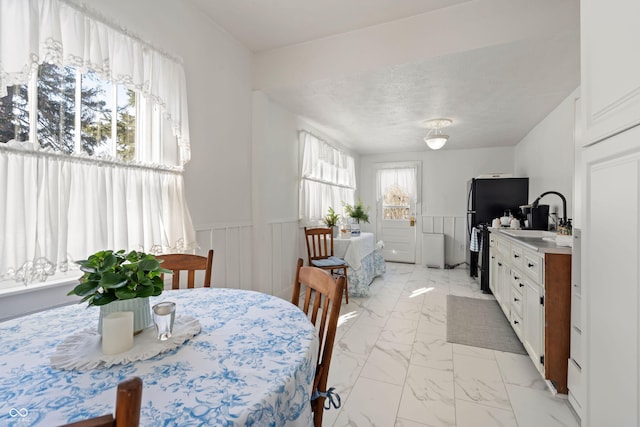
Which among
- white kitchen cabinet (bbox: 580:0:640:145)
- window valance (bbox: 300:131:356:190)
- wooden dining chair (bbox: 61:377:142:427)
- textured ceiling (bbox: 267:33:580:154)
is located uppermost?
textured ceiling (bbox: 267:33:580:154)

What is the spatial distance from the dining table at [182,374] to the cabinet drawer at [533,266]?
1703mm

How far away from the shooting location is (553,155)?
3379 mm

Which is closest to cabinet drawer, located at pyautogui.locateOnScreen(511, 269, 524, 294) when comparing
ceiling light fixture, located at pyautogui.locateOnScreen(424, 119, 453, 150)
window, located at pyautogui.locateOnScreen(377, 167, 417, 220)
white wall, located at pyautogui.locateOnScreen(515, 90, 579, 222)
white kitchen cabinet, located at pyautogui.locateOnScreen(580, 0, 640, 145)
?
white wall, located at pyautogui.locateOnScreen(515, 90, 579, 222)

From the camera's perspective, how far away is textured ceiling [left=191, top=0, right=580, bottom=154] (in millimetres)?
2143

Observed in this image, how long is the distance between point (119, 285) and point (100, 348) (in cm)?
18

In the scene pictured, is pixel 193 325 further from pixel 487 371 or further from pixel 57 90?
pixel 487 371

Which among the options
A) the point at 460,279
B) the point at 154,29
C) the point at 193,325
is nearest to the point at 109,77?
the point at 154,29

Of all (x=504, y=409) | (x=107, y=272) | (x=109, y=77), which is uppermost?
(x=109, y=77)

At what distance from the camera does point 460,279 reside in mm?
4578

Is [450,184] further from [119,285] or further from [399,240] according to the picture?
[119,285]

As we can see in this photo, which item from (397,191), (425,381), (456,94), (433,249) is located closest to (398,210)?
(397,191)

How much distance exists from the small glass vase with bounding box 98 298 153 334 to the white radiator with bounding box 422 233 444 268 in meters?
5.22

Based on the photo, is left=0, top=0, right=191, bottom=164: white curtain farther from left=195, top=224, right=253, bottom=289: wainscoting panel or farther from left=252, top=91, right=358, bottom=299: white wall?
left=252, top=91, right=358, bottom=299: white wall

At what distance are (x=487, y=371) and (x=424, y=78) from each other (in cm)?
245
